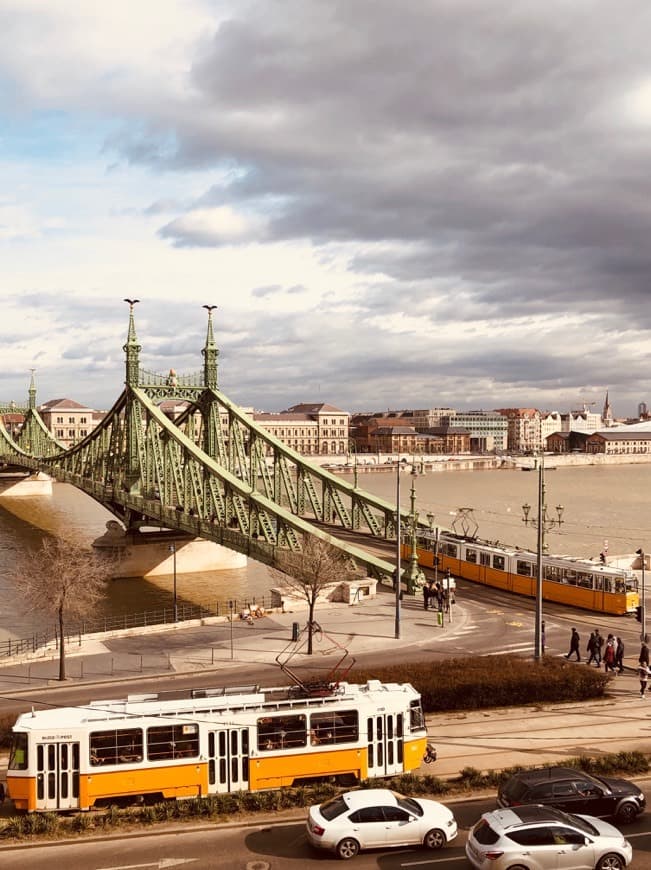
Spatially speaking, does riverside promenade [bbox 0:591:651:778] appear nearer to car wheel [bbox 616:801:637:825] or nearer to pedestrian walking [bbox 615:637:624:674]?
pedestrian walking [bbox 615:637:624:674]

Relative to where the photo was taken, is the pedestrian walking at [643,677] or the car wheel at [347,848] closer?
the car wheel at [347,848]

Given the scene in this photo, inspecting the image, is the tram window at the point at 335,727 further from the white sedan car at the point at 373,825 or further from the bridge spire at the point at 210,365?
the bridge spire at the point at 210,365

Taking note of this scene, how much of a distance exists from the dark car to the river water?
1226 inches

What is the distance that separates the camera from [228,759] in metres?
17.8

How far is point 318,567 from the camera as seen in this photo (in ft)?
108

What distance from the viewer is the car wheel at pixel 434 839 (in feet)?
49.9

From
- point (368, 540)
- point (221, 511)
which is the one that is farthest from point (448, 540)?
point (221, 511)

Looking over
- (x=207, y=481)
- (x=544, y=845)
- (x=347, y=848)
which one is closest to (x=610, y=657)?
(x=544, y=845)

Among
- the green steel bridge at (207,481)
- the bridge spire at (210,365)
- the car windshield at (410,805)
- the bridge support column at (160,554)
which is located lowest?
the bridge support column at (160,554)

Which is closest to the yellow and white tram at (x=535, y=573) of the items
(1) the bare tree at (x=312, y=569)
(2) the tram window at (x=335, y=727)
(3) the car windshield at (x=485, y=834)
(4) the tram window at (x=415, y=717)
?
(1) the bare tree at (x=312, y=569)

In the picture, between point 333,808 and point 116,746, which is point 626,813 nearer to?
point 333,808

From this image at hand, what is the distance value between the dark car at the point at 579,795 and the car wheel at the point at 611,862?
6.72 feet

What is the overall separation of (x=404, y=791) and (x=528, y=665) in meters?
8.74

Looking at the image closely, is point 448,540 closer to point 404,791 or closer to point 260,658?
point 260,658
